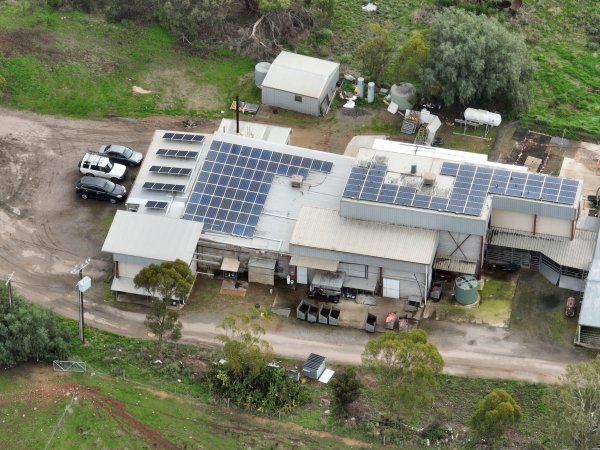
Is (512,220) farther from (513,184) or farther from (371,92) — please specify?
(371,92)

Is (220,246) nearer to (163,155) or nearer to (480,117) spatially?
(163,155)

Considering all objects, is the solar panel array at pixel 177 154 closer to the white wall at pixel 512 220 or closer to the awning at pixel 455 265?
the awning at pixel 455 265

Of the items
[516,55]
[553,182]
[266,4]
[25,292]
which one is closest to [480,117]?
[516,55]

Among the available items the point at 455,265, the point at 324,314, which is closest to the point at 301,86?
the point at 455,265

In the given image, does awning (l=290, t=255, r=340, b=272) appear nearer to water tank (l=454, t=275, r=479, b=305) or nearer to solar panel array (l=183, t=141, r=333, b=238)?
solar panel array (l=183, t=141, r=333, b=238)

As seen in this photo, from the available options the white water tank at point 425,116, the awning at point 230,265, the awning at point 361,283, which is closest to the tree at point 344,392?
the awning at point 361,283
